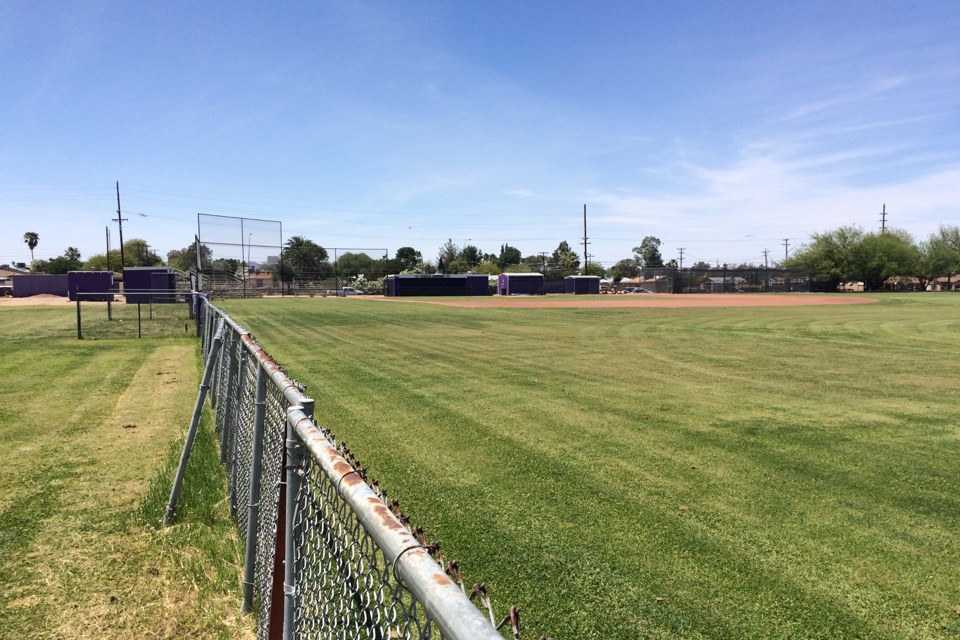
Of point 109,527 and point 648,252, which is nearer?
point 109,527

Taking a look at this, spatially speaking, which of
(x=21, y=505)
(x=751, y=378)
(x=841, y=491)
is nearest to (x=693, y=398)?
(x=751, y=378)

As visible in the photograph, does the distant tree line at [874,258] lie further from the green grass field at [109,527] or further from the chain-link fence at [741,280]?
the green grass field at [109,527]

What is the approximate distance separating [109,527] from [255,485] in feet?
7.25

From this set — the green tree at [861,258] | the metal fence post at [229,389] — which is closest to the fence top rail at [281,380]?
the metal fence post at [229,389]

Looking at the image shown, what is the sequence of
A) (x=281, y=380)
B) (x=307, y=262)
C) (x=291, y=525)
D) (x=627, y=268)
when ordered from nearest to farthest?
(x=291, y=525), (x=281, y=380), (x=307, y=262), (x=627, y=268)

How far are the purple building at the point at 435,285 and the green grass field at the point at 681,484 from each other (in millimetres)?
51985

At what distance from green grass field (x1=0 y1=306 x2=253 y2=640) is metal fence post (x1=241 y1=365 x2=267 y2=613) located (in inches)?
6.9

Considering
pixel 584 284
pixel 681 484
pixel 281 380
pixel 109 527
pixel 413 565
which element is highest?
pixel 584 284

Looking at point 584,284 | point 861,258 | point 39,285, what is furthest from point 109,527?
point 861,258

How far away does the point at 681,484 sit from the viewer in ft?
16.4

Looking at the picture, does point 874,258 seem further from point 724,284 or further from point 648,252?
point 648,252

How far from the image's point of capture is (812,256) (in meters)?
79.8

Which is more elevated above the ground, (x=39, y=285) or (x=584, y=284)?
(x=39, y=285)

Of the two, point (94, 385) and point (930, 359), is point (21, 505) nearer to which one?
point (94, 385)
